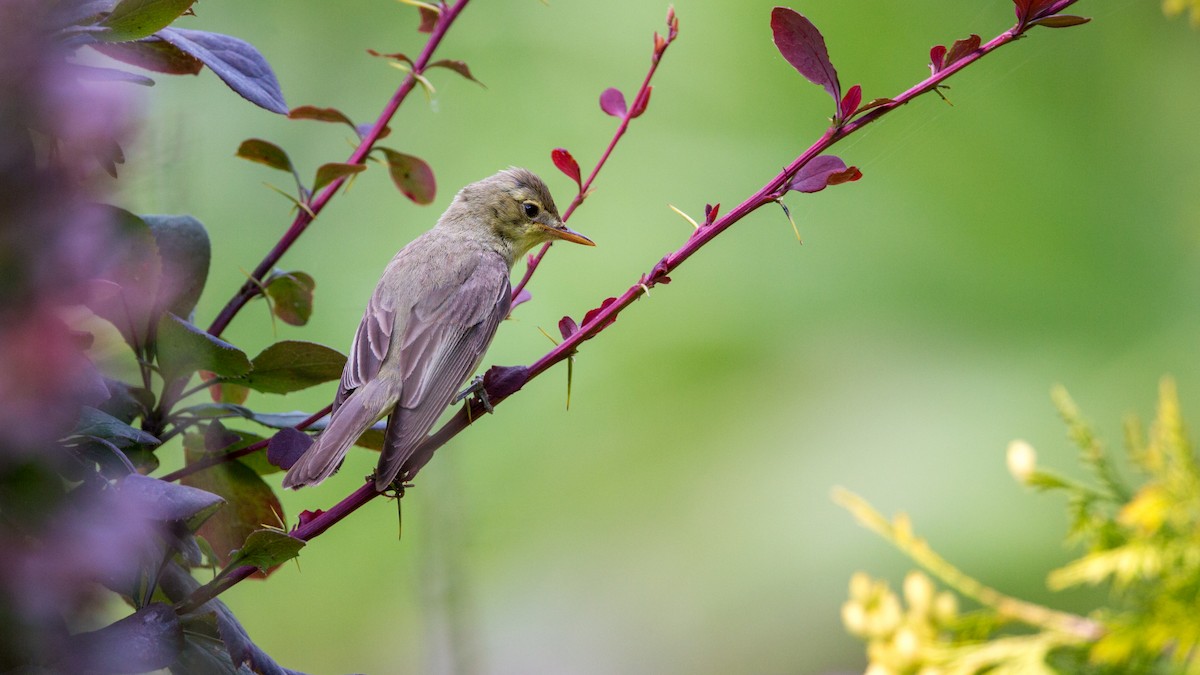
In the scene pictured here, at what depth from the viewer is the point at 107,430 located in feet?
3.01

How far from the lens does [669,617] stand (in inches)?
137

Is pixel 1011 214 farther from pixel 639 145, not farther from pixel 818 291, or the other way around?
pixel 639 145

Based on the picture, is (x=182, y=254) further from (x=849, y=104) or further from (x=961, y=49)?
(x=961, y=49)

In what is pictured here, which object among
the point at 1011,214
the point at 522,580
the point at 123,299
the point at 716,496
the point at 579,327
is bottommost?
the point at 522,580

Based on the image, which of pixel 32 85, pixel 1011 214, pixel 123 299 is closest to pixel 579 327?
pixel 123 299

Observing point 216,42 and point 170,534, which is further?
point 216,42

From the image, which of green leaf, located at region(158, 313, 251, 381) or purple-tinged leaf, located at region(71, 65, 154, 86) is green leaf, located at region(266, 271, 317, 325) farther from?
purple-tinged leaf, located at region(71, 65, 154, 86)

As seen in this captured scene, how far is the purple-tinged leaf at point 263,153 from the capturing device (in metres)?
1.29

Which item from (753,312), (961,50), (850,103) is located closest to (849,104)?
(850,103)

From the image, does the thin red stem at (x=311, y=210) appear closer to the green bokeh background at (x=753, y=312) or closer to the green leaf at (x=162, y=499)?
the green leaf at (x=162, y=499)

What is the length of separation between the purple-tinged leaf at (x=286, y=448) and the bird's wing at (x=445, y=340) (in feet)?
0.93

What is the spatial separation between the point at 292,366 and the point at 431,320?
0.64m

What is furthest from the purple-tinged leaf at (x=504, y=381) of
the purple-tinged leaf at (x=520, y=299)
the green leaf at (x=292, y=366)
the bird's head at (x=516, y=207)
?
the bird's head at (x=516, y=207)

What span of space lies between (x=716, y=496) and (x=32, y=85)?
3.24m
